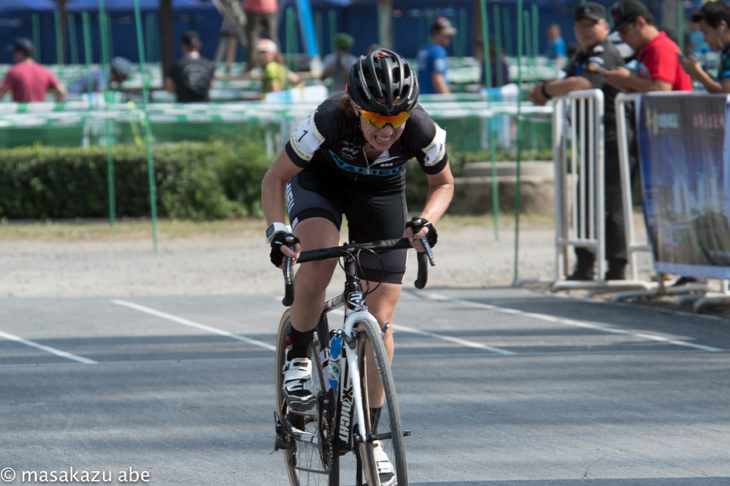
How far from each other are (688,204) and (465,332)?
7.00 feet

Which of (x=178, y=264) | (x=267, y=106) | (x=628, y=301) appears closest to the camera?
(x=628, y=301)

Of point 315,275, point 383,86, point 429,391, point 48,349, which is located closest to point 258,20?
point 48,349

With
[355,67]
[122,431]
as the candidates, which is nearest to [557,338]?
[122,431]

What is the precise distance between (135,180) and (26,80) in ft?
7.96

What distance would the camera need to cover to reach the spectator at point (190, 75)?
47.4 ft

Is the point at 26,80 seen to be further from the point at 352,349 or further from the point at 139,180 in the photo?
the point at 352,349

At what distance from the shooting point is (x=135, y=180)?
14.0m

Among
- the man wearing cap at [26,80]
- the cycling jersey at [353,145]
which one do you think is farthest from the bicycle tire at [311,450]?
the man wearing cap at [26,80]

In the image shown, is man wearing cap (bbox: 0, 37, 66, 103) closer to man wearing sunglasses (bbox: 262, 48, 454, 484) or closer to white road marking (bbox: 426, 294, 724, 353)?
white road marking (bbox: 426, 294, 724, 353)

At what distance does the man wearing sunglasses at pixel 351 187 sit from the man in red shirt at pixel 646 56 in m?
4.68

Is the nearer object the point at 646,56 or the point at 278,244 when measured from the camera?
the point at 278,244

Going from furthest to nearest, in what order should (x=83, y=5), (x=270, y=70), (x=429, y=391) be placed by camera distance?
(x=83, y=5) < (x=270, y=70) < (x=429, y=391)

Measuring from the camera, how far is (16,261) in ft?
35.8

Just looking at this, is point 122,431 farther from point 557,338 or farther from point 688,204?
point 688,204
